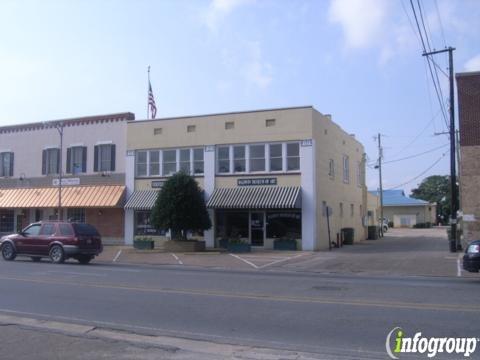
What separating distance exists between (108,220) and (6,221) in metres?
9.93

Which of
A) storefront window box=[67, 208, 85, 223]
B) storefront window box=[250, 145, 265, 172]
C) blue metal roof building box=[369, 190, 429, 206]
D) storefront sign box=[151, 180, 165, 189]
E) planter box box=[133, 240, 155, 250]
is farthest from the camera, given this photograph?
blue metal roof building box=[369, 190, 429, 206]

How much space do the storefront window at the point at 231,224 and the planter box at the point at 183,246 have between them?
2.55 metres

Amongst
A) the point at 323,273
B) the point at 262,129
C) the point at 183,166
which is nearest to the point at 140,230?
the point at 183,166

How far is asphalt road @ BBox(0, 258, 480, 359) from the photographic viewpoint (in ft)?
26.8

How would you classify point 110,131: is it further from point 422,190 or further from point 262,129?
point 422,190

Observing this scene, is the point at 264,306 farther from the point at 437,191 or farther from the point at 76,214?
the point at 437,191

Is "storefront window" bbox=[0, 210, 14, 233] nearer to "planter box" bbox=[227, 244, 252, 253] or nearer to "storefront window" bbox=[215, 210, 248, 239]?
"storefront window" bbox=[215, 210, 248, 239]

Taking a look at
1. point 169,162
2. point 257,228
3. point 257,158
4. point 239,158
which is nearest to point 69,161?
point 169,162

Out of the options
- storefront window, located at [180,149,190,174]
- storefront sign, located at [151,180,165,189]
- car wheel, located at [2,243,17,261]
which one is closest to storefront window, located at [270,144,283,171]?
storefront window, located at [180,149,190,174]

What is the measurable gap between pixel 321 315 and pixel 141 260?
53.6 feet

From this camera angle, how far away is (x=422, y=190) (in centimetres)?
11750

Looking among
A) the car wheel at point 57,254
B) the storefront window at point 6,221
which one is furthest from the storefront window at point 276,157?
the storefront window at point 6,221

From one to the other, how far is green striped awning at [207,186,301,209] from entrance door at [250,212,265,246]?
125 cm

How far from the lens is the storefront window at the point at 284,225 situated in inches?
1171
